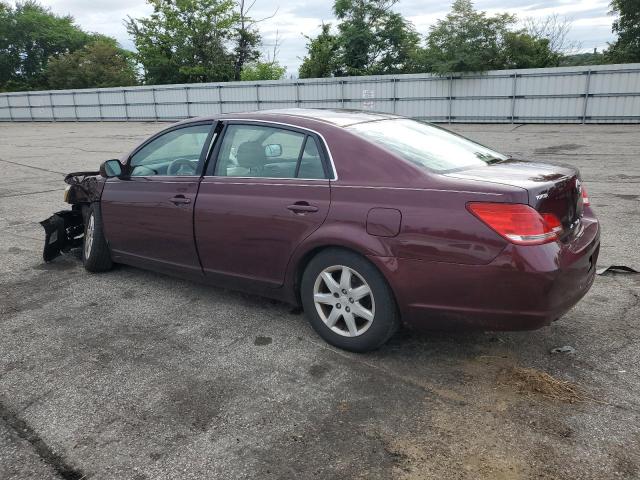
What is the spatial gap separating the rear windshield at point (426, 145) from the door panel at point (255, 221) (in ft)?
1.63

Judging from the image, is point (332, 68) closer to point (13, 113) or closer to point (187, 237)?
point (13, 113)

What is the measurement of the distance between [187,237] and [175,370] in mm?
1136

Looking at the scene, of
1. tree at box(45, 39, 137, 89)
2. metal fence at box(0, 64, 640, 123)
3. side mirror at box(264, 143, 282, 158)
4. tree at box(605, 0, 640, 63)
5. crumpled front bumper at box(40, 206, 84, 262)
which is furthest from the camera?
tree at box(45, 39, 137, 89)

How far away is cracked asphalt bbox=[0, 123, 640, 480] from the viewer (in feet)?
7.90

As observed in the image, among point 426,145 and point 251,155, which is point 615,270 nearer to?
point 426,145

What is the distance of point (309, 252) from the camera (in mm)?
3385

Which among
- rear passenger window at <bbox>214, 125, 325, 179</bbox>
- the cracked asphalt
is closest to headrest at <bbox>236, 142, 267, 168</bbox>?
rear passenger window at <bbox>214, 125, 325, 179</bbox>

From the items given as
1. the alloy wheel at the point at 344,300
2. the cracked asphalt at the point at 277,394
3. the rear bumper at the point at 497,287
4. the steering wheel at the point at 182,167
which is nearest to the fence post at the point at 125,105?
the cracked asphalt at the point at 277,394

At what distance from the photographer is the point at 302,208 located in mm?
3387

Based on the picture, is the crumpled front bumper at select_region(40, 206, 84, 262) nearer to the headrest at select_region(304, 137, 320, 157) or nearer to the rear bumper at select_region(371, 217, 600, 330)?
the headrest at select_region(304, 137, 320, 157)

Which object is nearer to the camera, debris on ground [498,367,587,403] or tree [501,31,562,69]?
debris on ground [498,367,587,403]

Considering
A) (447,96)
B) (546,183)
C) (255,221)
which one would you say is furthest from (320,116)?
(447,96)

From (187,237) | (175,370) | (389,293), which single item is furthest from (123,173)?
(389,293)

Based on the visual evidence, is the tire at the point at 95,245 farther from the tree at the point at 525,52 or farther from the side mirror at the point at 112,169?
the tree at the point at 525,52
